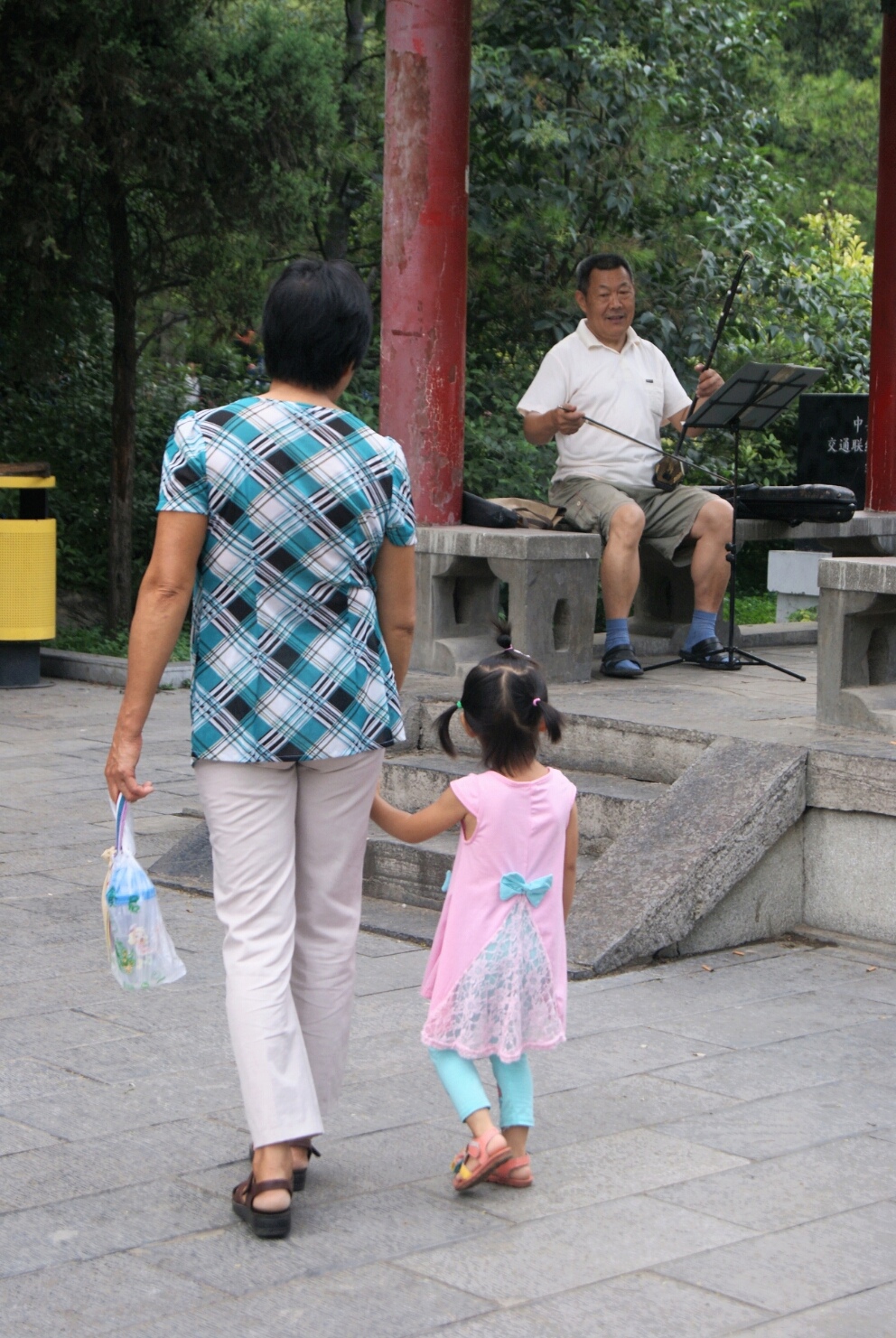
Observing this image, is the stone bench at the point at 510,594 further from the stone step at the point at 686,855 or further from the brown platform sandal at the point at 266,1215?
the brown platform sandal at the point at 266,1215

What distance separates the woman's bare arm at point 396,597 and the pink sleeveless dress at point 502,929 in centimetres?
31

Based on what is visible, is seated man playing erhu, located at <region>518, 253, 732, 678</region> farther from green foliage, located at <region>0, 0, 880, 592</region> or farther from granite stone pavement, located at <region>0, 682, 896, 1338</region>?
green foliage, located at <region>0, 0, 880, 592</region>

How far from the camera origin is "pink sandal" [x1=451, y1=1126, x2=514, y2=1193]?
353 centimetres

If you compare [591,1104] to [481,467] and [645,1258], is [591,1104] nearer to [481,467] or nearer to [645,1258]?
[645,1258]

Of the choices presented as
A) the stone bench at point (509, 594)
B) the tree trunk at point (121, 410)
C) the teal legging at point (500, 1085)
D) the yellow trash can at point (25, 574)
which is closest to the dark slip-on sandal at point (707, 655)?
the stone bench at point (509, 594)

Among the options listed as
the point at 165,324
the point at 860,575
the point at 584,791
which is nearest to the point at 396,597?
the point at 584,791

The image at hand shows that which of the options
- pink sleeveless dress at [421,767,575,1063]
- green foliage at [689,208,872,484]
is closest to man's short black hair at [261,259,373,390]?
pink sleeveless dress at [421,767,575,1063]

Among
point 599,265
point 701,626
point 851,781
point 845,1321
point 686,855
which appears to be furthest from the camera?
point 701,626

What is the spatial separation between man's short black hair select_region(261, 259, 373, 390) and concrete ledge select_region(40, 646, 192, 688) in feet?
24.4

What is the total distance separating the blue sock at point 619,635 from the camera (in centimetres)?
739

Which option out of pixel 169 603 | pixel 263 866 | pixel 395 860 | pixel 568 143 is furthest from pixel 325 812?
pixel 568 143

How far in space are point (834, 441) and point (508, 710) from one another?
10.1 m

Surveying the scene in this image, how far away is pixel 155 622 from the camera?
341cm

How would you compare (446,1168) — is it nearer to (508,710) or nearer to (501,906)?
(501,906)
